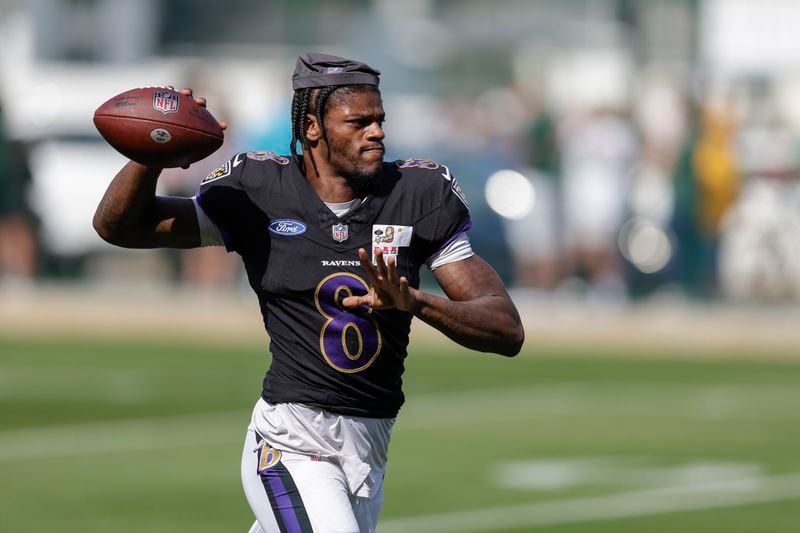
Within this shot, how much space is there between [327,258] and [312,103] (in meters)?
0.52

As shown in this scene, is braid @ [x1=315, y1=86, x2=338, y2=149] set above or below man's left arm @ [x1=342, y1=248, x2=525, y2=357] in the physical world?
above

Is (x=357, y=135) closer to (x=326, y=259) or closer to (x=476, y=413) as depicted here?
(x=326, y=259)

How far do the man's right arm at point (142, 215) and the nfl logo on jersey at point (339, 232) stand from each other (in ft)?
1.61

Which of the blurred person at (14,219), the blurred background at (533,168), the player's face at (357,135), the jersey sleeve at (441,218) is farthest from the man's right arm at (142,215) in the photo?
the blurred person at (14,219)

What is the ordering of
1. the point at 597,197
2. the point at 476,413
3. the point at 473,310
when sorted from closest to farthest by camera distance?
the point at 473,310, the point at 476,413, the point at 597,197

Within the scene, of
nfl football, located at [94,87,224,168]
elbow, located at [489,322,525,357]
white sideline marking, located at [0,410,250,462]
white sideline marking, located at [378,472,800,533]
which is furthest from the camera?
white sideline marking, located at [0,410,250,462]

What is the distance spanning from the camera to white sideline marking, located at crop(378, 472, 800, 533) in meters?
9.27

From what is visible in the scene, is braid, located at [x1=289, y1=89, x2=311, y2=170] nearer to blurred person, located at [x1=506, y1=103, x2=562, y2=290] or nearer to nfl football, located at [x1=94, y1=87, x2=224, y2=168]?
nfl football, located at [x1=94, y1=87, x2=224, y2=168]

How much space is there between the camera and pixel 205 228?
593cm

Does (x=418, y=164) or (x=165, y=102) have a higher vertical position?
(x=165, y=102)

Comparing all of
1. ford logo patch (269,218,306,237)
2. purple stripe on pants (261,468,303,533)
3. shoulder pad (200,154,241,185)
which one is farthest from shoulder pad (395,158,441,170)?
purple stripe on pants (261,468,303,533)

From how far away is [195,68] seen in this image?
18531 mm

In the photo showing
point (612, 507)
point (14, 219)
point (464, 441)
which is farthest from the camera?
point (14, 219)

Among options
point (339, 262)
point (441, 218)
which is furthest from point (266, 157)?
point (441, 218)
